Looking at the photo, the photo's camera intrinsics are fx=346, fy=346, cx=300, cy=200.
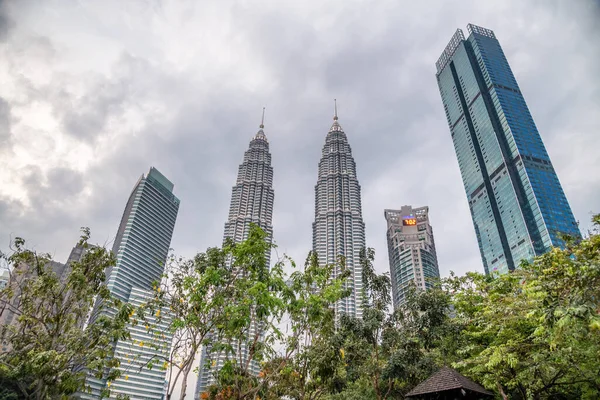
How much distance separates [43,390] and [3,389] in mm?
26504

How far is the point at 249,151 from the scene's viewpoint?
12312cm

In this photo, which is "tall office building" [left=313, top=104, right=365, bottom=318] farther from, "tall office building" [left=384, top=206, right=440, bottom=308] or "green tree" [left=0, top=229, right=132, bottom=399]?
"green tree" [left=0, top=229, right=132, bottom=399]

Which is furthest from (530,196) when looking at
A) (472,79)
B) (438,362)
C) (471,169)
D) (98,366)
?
(98,366)

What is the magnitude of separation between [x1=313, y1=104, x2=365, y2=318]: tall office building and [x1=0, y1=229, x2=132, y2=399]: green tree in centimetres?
8698

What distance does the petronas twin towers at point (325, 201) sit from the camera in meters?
106

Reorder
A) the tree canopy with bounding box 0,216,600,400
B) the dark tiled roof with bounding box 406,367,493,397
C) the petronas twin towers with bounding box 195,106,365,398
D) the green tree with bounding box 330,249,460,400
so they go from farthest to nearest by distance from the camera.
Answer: the petronas twin towers with bounding box 195,106,365,398 → the green tree with bounding box 330,249,460,400 → the dark tiled roof with bounding box 406,367,493,397 → the tree canopy with bounding box 0,216,600,400

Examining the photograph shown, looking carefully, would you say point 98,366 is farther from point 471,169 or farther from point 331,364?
point 471,169

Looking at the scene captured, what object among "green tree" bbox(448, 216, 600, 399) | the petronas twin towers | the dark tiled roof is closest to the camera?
"green tree" bbox(448, 216, 600, 399)

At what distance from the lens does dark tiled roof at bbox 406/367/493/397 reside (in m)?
10.7

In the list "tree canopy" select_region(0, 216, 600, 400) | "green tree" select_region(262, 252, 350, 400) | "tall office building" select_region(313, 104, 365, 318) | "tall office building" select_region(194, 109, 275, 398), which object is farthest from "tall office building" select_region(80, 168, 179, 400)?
"tree canopy" select_region(0, 216, 600, 400)

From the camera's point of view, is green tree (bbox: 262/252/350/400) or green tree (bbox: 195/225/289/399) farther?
green tree (bbox: 262/252/350/400)

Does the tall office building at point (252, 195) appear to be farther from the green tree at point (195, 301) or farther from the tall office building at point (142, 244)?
the green tree at point (195, 301)

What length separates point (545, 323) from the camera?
21.6 feet

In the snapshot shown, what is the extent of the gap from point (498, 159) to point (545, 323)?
121815mm
